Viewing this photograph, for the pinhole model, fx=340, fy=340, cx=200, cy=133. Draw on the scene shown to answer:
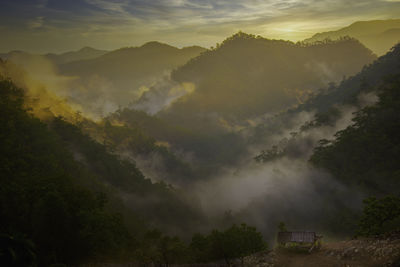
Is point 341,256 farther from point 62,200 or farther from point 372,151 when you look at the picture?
point 372,151

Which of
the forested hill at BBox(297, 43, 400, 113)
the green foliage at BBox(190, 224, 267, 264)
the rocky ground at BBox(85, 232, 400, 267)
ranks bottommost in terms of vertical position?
the green foliage at BBox(190, 224, 267, 264)

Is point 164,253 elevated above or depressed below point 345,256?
below

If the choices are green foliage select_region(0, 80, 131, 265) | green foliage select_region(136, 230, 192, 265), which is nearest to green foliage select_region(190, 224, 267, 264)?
green foliage select_region(136, 230, 192, 265)

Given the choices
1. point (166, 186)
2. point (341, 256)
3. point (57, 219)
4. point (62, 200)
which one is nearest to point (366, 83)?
point (166, 186)

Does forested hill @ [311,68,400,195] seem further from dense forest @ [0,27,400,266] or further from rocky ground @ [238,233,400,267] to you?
rocky ground @ [238,233,400,267]

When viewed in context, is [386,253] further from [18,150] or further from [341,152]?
[341,152]

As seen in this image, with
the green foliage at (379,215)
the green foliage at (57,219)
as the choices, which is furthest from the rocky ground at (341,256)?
the green foliage at (379,215)

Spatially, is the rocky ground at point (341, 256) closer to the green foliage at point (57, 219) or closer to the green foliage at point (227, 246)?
the green foliage at point (227, 246)
